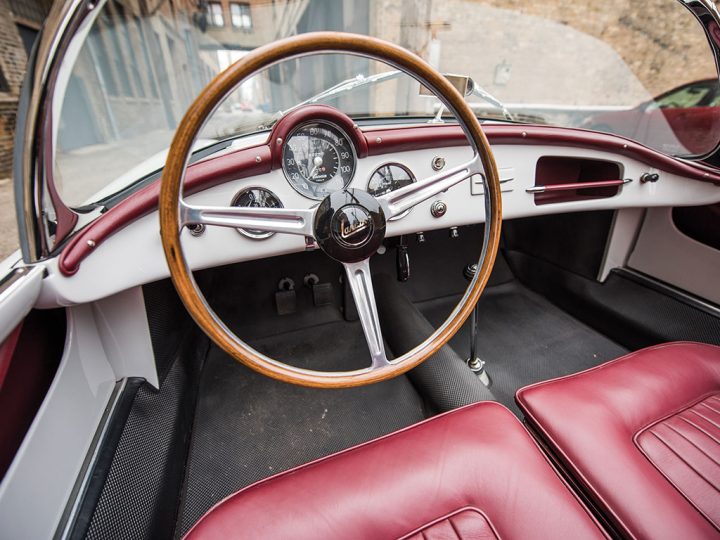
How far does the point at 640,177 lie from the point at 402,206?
4.37 ft

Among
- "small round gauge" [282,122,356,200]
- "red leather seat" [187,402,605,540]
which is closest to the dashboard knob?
"small round gauge" [282,122,356,200]

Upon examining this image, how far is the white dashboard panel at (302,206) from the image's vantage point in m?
0.82

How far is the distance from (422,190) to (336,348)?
3.81 ft

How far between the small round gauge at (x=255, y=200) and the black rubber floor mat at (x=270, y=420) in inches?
32.5

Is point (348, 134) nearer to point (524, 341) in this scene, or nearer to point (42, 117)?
point (42, 117)

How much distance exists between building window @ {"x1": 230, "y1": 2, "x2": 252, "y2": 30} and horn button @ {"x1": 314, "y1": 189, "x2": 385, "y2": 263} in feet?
4.90

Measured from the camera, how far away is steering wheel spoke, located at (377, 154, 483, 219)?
811 mm

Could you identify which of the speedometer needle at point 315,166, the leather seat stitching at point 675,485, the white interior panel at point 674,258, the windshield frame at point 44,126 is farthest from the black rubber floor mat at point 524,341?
the windshield frame at point 44,126

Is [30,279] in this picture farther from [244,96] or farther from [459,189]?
[459,189]

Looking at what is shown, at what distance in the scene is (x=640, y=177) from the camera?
4.97 feet

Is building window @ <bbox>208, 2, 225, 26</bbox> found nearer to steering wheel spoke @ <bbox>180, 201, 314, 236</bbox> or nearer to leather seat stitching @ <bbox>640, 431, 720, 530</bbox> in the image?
steering wheel spoke @ <bbox>180, 201, 314, 236</bbox>

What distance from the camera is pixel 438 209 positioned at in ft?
3.90

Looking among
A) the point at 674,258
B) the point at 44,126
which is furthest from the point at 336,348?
the point at 674,258

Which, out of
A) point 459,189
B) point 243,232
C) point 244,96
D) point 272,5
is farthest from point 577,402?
point 272,5
